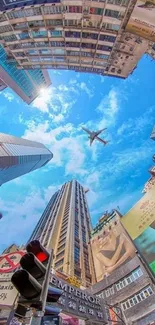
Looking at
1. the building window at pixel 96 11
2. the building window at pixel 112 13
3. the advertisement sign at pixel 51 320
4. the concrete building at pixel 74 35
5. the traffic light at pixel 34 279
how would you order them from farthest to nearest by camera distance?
the concrete building at pixel 74 35 < the building window at pixel 96 11 < the building window at pixel 112 13 < the advertisement sign at pixel 51 320 < the traffic light at pixel 34 279

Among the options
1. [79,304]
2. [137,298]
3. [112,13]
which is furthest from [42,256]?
[112,13]

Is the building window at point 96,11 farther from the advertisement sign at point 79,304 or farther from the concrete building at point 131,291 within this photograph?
the concrete building at point 131,291

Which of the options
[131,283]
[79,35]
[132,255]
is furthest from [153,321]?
[79,35]

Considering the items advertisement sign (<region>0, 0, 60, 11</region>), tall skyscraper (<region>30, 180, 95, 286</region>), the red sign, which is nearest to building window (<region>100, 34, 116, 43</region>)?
advertisement sign (<region>0, 0, 60, 11</region>)

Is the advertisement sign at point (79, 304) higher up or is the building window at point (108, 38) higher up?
the building window at point (108, 38)

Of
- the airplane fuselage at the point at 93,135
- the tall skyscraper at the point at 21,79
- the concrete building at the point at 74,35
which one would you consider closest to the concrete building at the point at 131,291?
the concrete building at the point at 74,35

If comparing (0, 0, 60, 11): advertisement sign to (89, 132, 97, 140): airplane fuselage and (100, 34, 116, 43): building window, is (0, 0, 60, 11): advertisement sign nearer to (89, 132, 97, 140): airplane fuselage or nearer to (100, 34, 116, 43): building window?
(100, 34, 116, 43): building window
